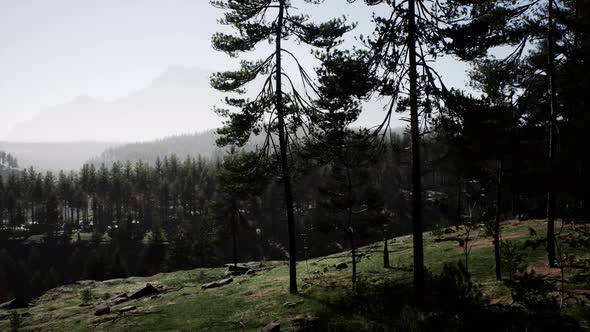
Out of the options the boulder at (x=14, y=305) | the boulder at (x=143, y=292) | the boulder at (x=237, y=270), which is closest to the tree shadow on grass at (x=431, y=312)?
the boulder at (x=143, y=292)

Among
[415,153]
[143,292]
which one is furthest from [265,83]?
[143,292]

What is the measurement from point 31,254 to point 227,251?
43735mm

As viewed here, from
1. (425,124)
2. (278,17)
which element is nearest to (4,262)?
(278,17)

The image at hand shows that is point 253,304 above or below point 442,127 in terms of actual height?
below

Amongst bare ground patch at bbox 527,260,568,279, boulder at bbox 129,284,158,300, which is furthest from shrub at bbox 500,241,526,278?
boulder at bbox 129,284,158,300

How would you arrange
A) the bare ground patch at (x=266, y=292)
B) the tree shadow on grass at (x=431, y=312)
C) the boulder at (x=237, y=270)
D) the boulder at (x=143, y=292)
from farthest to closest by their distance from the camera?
the boulder at (x=237, y=270), the boulder at (x=143, y=292), the bare ground patch at (x=266, y=292), the tree shadow on grass at (x=431, y=312)

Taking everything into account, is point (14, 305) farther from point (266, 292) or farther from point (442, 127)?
point (442, 127)

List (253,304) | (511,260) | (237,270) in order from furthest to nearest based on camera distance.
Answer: (237,270)
(253,304)
(511,260)

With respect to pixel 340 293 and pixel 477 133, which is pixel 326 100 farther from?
pixel 340 293

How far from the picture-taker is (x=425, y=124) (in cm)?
1344

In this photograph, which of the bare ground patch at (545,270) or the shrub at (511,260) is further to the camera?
the bare ground patch at (545,270)

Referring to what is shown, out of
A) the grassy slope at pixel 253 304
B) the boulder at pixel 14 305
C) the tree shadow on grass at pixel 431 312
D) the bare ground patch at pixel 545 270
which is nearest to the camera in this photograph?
the tree shadow on grass at pixel 431 312

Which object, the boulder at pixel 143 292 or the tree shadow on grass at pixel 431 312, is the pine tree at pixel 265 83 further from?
the boulder at pixel 143 292

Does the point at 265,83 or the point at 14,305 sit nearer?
the point at 265,83
